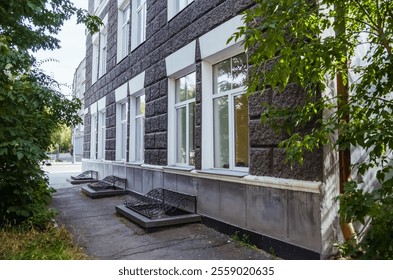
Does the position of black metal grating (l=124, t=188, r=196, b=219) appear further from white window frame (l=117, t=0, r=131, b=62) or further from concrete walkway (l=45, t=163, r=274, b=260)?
white window frame (l=117, t=0, r=131, b=62)

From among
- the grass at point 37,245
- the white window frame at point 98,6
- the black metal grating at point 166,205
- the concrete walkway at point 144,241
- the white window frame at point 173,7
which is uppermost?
the white window frame at point 98,6

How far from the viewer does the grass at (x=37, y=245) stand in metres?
3.88

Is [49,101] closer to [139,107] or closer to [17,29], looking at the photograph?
[17,29]

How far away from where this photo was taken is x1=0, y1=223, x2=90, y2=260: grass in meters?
3.88

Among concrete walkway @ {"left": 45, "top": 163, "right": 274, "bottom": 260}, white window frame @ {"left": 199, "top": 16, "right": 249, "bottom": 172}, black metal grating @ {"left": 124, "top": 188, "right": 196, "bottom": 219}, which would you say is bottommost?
concrete walkway @ {"left": 45, "top": 163, "right": 274, "bottom": 260}

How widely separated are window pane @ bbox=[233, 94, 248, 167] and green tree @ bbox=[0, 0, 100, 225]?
294 centimetres

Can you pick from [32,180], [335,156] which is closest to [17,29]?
[32,180]

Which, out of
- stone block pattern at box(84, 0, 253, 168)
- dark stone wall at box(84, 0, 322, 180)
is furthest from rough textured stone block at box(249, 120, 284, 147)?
stone block pattern at box(84, 0, 253, 168)

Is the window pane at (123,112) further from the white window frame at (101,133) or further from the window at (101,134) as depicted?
the window at (101,134)

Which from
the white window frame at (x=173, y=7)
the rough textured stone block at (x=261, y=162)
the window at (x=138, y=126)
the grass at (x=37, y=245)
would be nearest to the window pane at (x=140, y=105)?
the window at (x=138, y=126)

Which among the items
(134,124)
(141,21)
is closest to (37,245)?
(134,124)

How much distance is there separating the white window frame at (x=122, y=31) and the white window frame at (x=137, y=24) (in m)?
0.97
